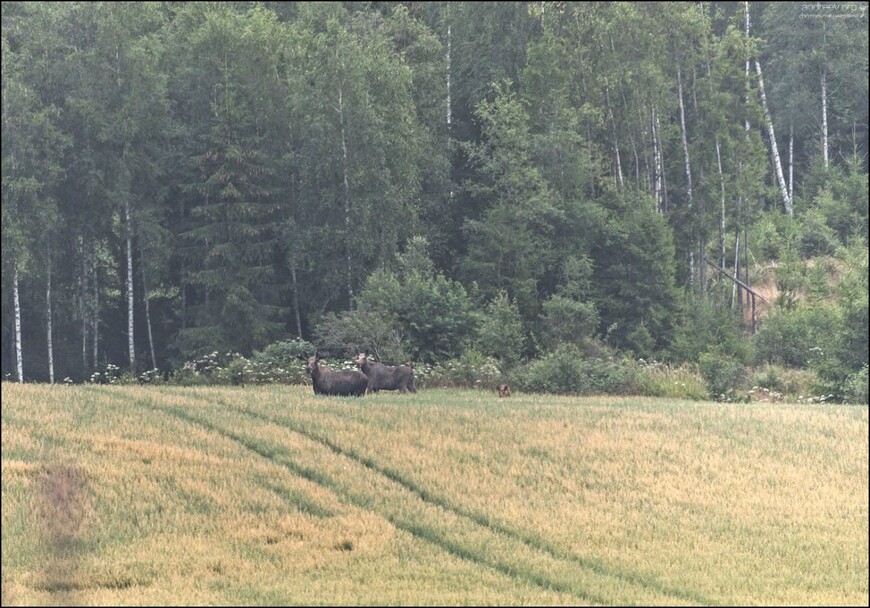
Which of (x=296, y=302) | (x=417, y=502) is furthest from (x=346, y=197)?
(x=417, y=502)

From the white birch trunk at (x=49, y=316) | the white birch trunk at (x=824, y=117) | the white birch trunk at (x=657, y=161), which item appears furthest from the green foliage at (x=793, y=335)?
the white birch trunk at (x=49, y=316)

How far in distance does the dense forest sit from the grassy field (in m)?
10.7

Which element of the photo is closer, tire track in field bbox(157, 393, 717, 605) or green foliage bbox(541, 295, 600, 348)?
tire track in field bbox(157, 393, 717, 605)

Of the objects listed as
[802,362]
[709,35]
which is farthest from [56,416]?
[709,35]

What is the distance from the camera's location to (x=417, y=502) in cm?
2166

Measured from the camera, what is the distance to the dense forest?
42.3 metres

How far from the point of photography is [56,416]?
25.6m

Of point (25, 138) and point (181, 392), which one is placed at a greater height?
point (25, 138)

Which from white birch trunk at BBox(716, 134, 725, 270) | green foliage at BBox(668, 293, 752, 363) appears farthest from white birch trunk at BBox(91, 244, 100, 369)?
white birch trunk at BBox(716, 134, 725, 270)

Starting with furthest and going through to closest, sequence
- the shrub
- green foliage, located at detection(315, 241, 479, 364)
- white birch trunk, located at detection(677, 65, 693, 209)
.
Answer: white birch trunk, located at detection(677, 65, 693, 209) < the shrub < green foliage, located at detection(315, 241, 479, 364)

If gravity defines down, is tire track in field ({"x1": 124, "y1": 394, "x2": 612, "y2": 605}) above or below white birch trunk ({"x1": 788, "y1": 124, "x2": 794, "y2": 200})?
below

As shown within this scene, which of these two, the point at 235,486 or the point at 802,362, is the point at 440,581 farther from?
the point at 802,362

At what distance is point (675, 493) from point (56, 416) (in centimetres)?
1396

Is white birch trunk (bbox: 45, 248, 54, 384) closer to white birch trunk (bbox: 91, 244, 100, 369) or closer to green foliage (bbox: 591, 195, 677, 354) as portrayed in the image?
white birch trunk (bbox: 91, 244, 100, 369)
